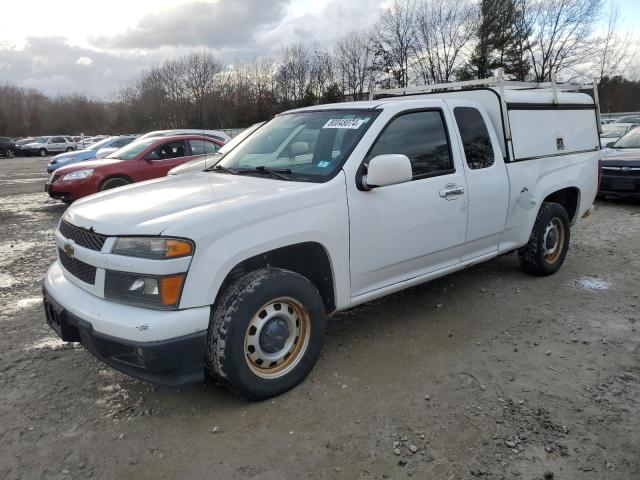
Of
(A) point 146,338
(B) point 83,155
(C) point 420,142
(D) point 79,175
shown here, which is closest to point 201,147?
(D) point 79,175

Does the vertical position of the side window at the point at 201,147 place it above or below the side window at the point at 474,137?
above

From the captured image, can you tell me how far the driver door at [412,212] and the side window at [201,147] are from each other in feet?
25.3

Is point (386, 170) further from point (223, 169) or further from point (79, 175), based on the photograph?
point (79, 175)

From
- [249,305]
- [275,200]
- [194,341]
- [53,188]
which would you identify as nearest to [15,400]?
[194,341]

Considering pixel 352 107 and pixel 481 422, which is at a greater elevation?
pixel 352 107

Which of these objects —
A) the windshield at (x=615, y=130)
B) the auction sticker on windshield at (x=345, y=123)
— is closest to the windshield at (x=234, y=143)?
the auction sticker on windshield at (x=345, y=123)

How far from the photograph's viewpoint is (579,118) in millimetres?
5621

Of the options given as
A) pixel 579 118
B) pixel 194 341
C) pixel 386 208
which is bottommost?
pixel 194 341

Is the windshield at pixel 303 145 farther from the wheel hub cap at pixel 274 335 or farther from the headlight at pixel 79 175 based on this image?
the headlight at pixel 79 175

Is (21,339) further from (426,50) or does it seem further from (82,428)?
(426,50)

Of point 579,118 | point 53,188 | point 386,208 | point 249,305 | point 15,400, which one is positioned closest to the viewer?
point 249,305

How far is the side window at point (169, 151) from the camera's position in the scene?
419 inches

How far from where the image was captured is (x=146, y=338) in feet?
8.60

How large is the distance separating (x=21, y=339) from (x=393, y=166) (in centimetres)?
338
